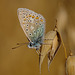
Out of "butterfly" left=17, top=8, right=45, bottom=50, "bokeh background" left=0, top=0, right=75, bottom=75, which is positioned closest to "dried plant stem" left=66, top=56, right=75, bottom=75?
"butterfly" left=17, top=8, right=45, bottom=50

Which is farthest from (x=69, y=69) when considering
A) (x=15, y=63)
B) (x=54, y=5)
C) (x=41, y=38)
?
(x=54, y=5)

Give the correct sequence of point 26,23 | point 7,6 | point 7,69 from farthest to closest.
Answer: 1. point 7,6
2. point 7,69
3. point 26,23

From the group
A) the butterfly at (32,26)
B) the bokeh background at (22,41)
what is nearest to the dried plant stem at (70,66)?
the butterfly at (32,26)

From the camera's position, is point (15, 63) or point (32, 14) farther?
point (15, 63)

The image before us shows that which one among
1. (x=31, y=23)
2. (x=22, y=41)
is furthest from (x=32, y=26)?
(x=22, y=41)

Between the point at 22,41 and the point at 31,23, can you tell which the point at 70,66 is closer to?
the point at 31,23

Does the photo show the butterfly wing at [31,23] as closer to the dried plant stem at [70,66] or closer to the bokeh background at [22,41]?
the dried plant stem at [70,66]

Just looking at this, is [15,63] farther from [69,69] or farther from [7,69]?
[69,69]
